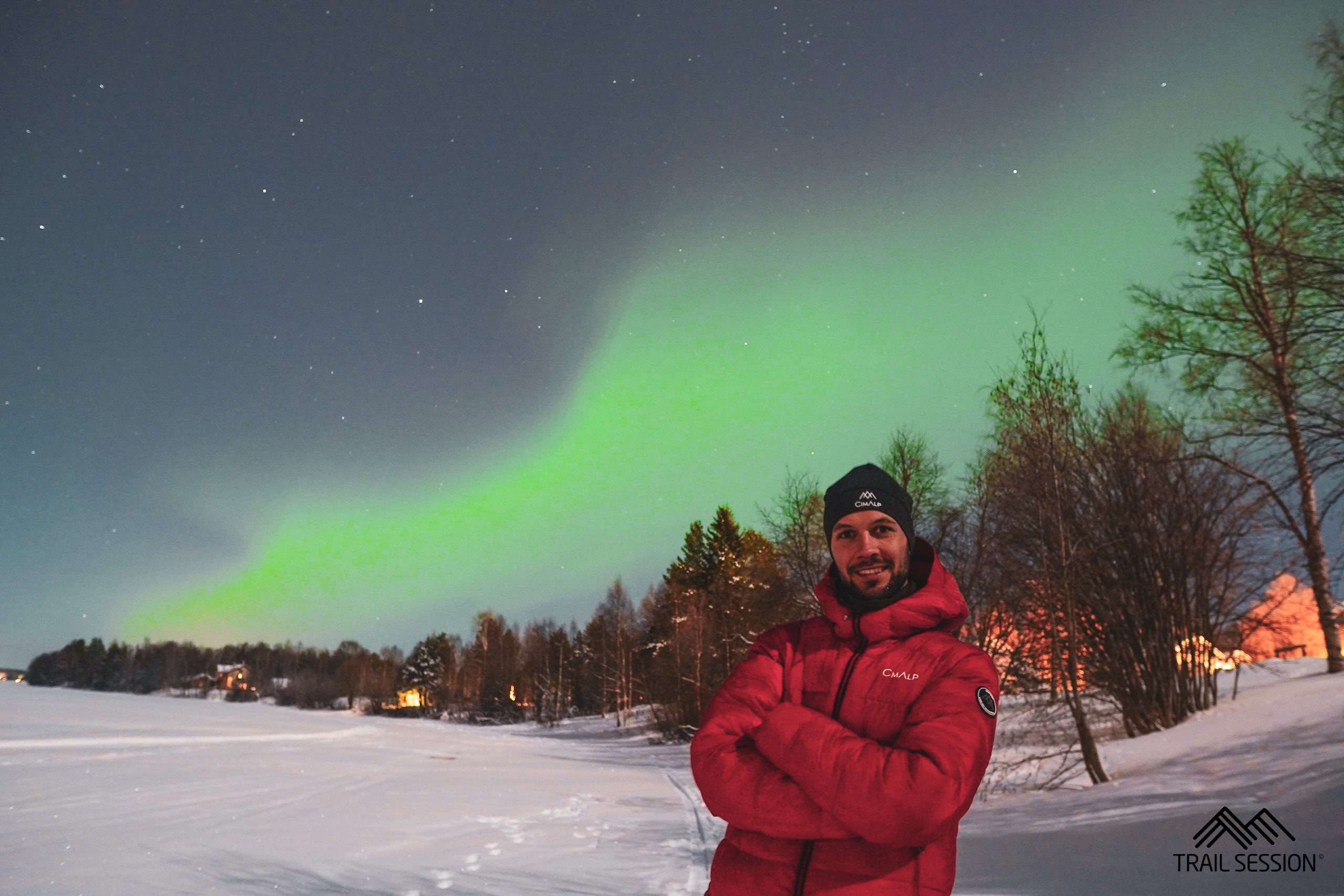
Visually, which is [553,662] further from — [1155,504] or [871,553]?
[871,553]

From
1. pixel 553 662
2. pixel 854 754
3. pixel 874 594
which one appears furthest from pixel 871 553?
pixel 553 662

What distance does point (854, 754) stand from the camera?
6.59 ft

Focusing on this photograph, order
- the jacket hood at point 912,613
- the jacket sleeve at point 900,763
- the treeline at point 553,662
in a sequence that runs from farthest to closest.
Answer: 1. the treeline at point 553,662
2. the jacket hood at point 912,613
3. the jacket sleeve at point 900,763

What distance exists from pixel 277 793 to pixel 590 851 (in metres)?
7.60

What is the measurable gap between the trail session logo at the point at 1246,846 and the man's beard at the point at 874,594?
235 inches

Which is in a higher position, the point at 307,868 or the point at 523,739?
the point at 307,868

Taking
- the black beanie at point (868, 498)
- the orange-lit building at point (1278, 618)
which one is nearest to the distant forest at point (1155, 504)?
the orange-lit building at point (1278, 618)

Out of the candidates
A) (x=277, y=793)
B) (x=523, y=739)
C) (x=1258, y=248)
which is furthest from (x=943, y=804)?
(x=523, y=739)

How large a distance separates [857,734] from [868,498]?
775mm

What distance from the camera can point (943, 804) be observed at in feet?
6.38

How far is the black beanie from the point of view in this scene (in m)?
2.57

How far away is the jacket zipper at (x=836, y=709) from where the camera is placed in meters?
2.10

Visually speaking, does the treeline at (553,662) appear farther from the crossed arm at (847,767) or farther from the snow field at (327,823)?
the crossed arm at (847,767)

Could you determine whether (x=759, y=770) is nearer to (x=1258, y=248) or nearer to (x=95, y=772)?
(x=1258, y=248)
